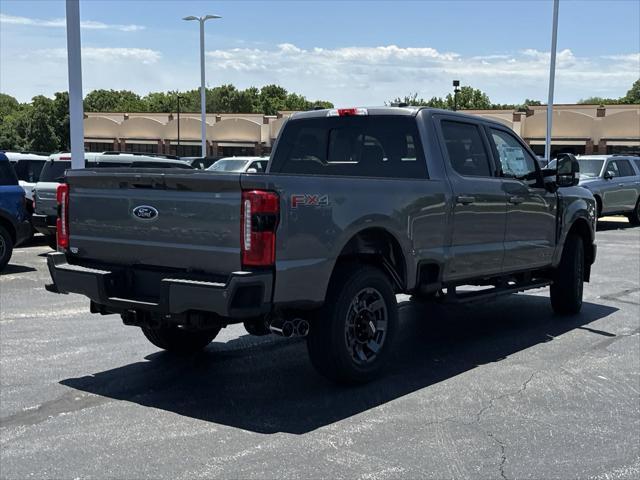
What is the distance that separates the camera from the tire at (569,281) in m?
8.70

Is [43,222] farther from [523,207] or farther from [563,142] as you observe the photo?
[563,142]

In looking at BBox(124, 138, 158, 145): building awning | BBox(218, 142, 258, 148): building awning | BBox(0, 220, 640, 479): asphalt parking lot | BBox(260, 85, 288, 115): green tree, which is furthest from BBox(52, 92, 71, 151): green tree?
BBox(0, 220, 640, 479): asphalt parking lot

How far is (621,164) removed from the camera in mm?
21516

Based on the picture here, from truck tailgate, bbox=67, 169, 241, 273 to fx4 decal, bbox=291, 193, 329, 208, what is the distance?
38 cm

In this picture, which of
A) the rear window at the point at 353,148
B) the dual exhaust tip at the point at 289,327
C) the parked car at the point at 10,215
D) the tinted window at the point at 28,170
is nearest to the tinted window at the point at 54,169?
the tinted window at the point at 28,170

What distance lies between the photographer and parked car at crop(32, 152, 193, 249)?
41.7ft

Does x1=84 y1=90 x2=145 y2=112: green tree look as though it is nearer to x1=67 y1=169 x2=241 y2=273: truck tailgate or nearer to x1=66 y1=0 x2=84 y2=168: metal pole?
x1=66 y1=0 x2=84 y2=168: metal pole

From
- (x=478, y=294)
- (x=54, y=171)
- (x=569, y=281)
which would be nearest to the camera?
(x=478, y=294)

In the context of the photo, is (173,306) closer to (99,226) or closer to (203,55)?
(99,226)

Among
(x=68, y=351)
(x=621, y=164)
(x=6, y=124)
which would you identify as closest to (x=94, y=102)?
(x=6, y=124)

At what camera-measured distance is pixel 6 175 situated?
40.3ft

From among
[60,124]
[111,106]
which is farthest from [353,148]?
[111,106]

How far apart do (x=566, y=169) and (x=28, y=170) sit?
482 inches

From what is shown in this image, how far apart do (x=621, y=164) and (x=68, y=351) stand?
60.6 ft
